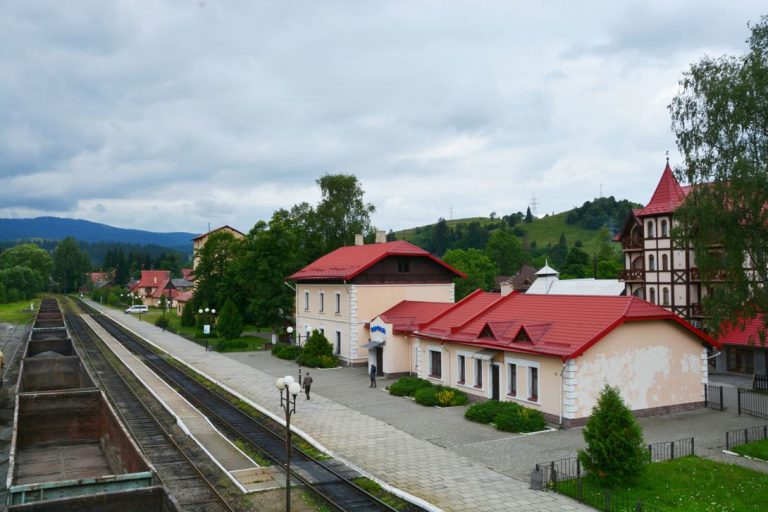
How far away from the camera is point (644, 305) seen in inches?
985

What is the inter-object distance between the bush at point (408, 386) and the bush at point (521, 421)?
700cm

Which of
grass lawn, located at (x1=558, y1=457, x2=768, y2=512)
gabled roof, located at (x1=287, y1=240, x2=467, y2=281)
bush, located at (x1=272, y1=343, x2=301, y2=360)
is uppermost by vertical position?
gabled roof, located at (x1=287, y1=240, x2=467, y2=281)

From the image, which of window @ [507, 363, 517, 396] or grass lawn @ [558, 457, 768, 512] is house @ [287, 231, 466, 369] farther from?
grass lawn @ [558, 457, 768, 512]

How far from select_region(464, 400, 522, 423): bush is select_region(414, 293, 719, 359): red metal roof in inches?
89.9

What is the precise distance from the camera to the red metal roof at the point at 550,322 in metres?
23.8

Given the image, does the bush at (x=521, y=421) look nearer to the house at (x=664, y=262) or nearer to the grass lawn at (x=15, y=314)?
the house at (x=664, y=262)

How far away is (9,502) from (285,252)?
40.7 meters

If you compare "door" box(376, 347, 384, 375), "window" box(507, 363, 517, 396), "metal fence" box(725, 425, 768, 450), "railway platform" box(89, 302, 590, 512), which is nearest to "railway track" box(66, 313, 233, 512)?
"railway platform" box(89, 302, 590, 512)

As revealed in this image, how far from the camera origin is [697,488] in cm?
1591

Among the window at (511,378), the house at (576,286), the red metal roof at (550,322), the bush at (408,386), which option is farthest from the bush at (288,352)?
the window at (511,378)

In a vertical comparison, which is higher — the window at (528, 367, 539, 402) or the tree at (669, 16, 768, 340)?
the tree at (669, 16, 768, 340)

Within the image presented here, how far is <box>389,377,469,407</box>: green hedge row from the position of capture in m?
27.3

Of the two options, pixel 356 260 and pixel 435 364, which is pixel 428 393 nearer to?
pixel 435 364

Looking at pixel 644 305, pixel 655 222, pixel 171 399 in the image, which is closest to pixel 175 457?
pixel 171 399
